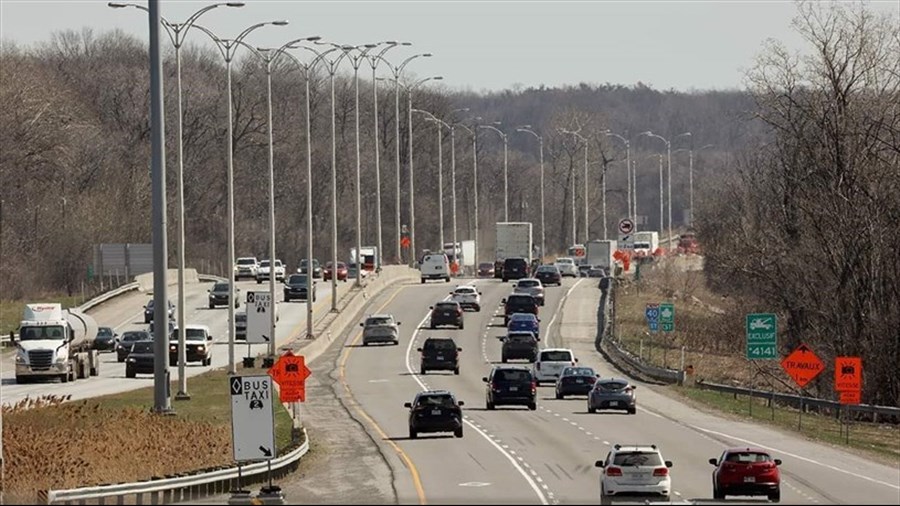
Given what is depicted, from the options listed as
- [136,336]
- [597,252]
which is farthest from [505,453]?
[597,252]

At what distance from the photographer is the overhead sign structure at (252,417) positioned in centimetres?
3500

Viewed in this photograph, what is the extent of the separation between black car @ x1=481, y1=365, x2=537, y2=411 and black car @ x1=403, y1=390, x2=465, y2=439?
416 inches

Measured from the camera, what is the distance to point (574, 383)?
219 ft

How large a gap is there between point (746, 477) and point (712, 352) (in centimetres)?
6072

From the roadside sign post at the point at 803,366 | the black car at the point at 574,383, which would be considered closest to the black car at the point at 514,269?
the black car at the point at 574,383

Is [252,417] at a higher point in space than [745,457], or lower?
higher

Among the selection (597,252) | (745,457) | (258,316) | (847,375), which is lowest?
(745,457)

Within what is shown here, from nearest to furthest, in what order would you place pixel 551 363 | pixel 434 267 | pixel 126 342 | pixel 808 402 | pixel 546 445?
pixel 546 445 → pixel 808 402 → pixel 551 363 → pixel 126 342 → pixel 434 267

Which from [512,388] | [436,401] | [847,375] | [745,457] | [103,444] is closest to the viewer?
[745,457]

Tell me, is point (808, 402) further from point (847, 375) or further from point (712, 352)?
point (712, 352)

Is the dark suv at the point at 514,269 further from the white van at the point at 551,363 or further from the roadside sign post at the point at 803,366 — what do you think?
the roadside sign post at the point at 803,366

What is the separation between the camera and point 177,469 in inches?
1622

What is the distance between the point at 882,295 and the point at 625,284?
4917 centimetres

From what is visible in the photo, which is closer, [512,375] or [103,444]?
[103,444]
